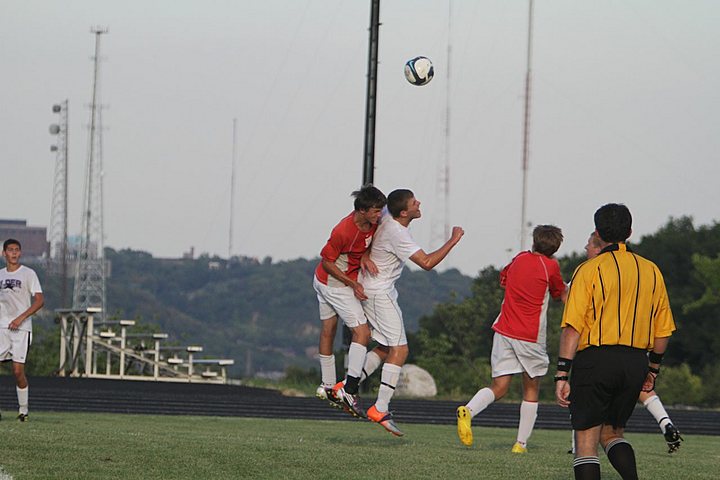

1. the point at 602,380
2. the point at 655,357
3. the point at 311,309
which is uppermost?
the point at 655,357

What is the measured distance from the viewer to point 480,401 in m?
12.3

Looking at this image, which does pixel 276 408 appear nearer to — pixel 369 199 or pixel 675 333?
pixel 369 199

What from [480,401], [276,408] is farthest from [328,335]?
[276,408]

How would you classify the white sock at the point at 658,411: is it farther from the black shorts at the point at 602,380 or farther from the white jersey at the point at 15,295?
the white jersey at the point at 15,295

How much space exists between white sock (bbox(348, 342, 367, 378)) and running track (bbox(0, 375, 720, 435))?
5587mm

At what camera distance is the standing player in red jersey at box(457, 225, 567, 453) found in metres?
12.2

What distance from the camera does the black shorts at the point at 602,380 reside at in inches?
298

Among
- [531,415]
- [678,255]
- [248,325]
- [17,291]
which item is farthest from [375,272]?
[248,325]

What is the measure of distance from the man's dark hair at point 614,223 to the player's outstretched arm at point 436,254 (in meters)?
3.58

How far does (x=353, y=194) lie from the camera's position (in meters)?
12.2

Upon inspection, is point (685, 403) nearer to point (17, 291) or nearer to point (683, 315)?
point (683, 315)

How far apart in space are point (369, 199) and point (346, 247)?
64 cm

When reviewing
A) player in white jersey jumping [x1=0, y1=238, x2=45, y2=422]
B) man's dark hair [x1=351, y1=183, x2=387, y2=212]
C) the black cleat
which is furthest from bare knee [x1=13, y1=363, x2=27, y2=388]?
the black cleat

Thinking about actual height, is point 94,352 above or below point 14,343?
below
